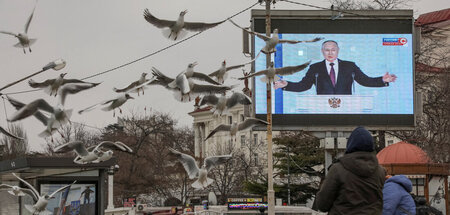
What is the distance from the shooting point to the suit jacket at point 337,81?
28.4 meters

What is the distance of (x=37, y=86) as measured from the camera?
12.2 metres

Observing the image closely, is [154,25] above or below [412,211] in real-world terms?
above

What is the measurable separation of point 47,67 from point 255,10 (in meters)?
17.9

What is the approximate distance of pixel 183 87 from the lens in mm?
10594

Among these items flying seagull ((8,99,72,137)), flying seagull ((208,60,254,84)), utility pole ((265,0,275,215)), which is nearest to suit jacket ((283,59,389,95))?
utility pole ((265,0,275,215))

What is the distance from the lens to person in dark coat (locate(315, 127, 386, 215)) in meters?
7.07

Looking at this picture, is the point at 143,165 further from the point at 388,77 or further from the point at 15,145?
the point at 388,77

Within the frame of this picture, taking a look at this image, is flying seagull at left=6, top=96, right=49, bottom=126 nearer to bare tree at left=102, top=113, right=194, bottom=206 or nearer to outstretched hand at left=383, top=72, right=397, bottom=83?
outstretched hand at left=383, top=72, right=397, bottom=83

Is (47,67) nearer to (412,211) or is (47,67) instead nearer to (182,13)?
(182,13)

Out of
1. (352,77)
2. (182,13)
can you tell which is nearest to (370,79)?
(352,77)

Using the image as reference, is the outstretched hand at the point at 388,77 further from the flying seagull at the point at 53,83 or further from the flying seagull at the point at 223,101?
the flying seagull at the point at 53,83

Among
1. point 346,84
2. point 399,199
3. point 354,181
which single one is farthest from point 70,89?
point 346,84

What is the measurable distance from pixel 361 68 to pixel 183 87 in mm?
19174

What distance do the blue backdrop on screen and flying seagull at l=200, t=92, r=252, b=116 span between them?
15.3 meters
